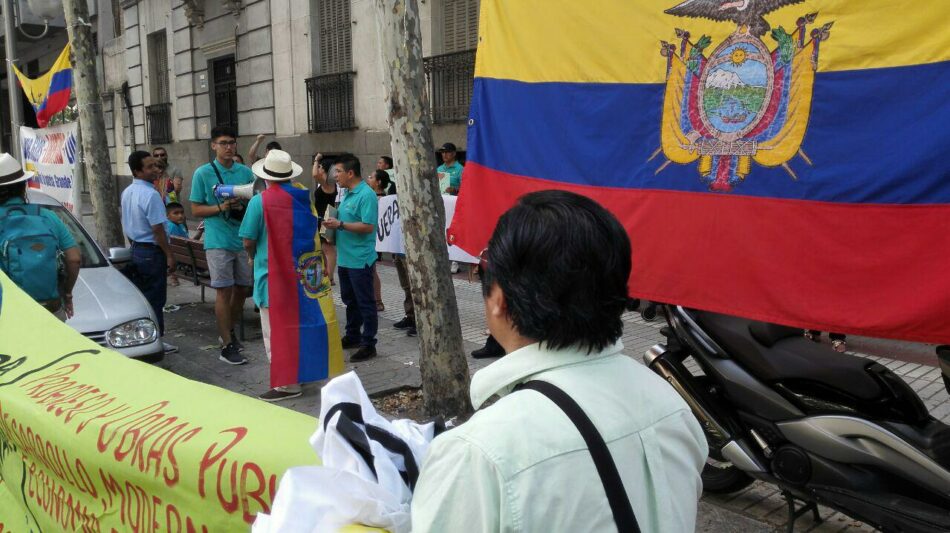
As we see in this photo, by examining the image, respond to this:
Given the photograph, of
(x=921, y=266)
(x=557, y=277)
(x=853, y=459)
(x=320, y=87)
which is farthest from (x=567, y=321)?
(x=320, y=87)

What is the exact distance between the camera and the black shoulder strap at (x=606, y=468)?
1.26m

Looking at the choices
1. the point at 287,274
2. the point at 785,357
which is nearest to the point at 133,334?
the point at 287,274

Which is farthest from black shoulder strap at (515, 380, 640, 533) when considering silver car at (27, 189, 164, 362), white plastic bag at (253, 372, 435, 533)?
silver car at (27, 189, 164, 362)

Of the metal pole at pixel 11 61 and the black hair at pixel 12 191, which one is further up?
the metal pole at pixel 11 61

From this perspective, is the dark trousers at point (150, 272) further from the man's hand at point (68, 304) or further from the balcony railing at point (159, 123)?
the balcony railing at point (159, 123)

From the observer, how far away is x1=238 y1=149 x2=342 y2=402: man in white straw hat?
557 cm

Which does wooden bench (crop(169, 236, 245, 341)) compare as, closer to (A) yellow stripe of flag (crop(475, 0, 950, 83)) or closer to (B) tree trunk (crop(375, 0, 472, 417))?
(B) tree trunk (crop(375, 0, 472, 417))

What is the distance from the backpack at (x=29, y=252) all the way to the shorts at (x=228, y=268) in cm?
187

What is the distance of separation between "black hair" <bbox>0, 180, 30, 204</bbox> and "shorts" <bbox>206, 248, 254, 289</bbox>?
1.90m

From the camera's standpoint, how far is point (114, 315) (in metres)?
5.51

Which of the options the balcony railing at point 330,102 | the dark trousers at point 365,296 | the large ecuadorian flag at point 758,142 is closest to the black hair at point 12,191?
the dark trousers at point 365,296

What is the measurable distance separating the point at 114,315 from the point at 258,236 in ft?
A: 3.86

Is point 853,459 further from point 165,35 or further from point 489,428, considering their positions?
point 165,35

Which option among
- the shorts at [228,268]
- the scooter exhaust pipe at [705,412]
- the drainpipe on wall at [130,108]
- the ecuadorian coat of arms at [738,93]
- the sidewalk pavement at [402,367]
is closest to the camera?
the ecuadorian coat of arms at [738,93]
